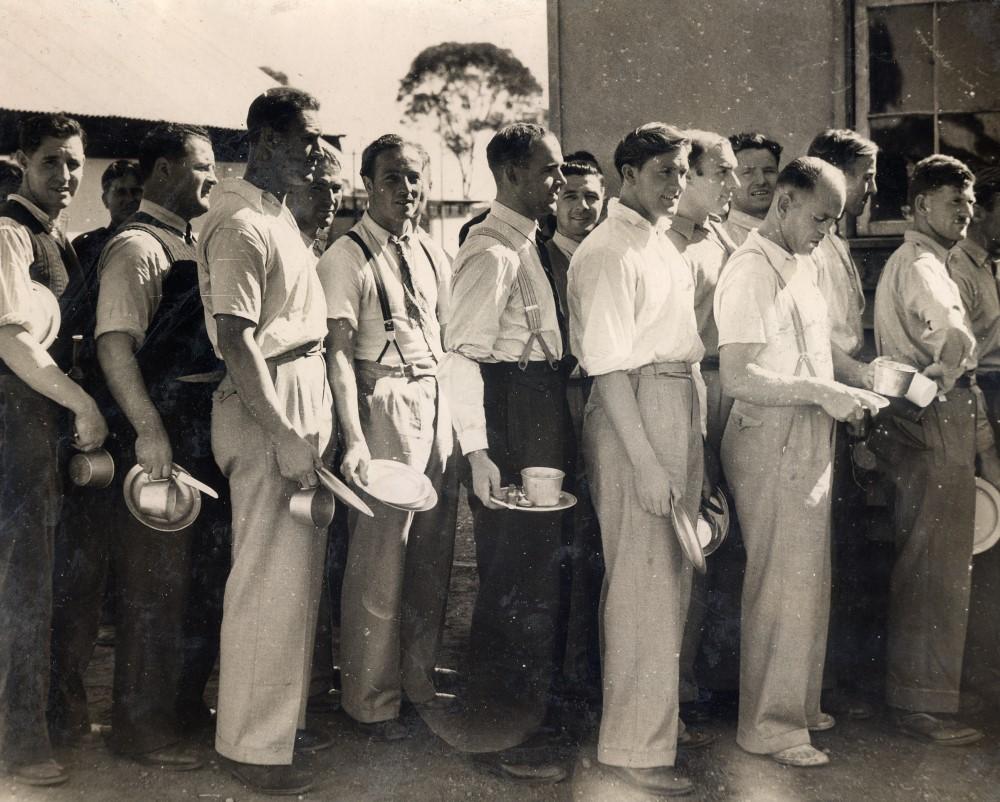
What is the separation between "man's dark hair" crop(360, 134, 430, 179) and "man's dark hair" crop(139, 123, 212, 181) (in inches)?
22.3

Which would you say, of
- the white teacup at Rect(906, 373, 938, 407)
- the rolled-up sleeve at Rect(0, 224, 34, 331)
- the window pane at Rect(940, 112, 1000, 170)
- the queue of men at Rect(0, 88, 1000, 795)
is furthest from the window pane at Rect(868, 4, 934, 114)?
the rolled-up sleeve at Rect(0, 224, 34, 331)

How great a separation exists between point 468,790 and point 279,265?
178 centimetres

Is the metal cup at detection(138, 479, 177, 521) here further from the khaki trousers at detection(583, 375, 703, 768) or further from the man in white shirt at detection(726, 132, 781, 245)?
the man in white shirt at detection(726, 132, 781, 245)

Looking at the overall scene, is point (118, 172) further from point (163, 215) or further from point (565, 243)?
point (565, 243)

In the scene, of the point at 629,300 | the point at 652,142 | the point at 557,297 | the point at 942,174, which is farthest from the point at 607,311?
the point at 942,174

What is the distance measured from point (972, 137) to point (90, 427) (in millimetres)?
3943

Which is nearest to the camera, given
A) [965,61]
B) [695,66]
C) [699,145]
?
[699,145]

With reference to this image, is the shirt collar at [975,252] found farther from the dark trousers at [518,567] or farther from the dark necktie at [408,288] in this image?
the dark necktie at [408,288]

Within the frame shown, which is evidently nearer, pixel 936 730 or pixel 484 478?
pixel 484 478

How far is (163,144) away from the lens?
11.8 feet

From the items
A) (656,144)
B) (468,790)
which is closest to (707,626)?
(468,790)

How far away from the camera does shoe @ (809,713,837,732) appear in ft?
12.3

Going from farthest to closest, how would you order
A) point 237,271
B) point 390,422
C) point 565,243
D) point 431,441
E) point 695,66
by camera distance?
point 695,66 < point 565,243 < point 431,441 < point 390,422 < point 237,271

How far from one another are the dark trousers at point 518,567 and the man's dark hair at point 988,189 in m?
2.00
